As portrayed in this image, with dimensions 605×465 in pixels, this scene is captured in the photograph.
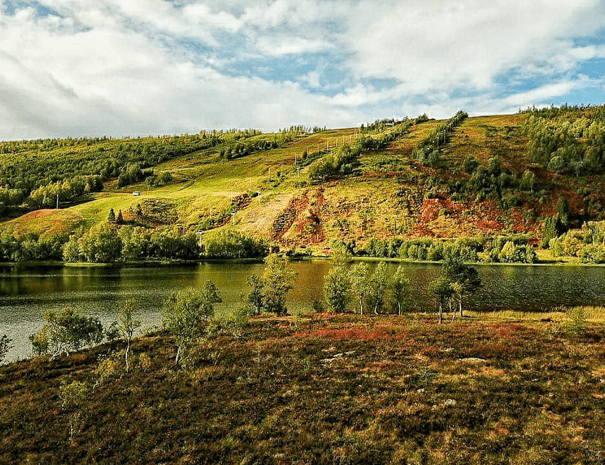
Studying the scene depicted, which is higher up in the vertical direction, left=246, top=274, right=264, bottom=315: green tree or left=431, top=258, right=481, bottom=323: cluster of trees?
left=431, top=258, right=481, bottom=323: cluster of trees

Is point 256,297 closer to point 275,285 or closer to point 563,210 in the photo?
point 275,285

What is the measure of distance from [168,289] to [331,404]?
264 ft

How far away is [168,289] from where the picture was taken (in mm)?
95938

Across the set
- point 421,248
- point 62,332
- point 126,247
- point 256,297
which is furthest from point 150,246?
point 62,332

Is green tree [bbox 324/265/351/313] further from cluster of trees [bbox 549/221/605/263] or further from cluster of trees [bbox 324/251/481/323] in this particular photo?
cluster of trees [bbox 549/221/605/263]

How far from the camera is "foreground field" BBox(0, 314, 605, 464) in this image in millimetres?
19203

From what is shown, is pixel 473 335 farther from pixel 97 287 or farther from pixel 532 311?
pixel 97 287

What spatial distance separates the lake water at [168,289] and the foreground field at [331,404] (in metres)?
27.2

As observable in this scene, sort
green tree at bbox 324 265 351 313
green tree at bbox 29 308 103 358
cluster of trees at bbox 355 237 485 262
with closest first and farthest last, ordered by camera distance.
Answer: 1. green tree at bbox 29 308 103 358
2. green tree at bbox 324 265 351 313
3. cluster of trees at bbox 355 237 485 262

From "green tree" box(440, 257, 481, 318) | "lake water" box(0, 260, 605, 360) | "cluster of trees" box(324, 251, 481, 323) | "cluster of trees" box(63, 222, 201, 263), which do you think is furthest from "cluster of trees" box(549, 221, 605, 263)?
"cluster of trees" box(63, 222, 201, 263)

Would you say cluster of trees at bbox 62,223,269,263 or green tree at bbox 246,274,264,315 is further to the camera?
cluster of trees at bbox 62,223,269,263

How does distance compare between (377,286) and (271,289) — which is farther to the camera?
(271,289)

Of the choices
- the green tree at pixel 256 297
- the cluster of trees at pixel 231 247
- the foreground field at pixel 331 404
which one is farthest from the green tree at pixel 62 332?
the cluster of trees at pixel 231 247

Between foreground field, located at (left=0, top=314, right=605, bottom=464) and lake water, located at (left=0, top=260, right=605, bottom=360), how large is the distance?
2720 centimetres
